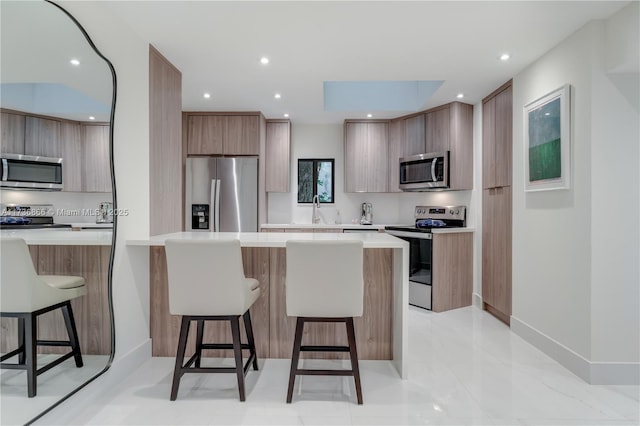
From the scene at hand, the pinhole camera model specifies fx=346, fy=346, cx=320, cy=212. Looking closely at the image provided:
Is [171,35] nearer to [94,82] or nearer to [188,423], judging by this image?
[94,82]

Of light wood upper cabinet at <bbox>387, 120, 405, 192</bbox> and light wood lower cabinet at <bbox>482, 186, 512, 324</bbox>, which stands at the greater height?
light wood upper cabinet at <bbox>387, 120, 405, 192</bbox>

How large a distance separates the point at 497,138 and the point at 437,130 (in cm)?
80

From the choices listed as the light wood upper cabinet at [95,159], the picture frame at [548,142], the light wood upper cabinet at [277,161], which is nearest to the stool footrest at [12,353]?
the light wood upper cabinet at [95,159]

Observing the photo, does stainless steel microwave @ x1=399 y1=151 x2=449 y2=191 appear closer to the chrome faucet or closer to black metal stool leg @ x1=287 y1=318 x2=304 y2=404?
the chrome faucet

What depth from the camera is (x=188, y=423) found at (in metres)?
1.81

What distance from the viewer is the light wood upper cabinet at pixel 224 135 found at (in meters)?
4.44

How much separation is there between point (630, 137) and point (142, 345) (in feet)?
11.9

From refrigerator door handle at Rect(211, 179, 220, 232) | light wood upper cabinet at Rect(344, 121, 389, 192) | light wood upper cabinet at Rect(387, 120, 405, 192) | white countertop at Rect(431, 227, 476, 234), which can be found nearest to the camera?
white countertop at Rect(431, 227, 476, 234)

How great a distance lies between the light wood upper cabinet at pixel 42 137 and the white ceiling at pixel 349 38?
3.15ft

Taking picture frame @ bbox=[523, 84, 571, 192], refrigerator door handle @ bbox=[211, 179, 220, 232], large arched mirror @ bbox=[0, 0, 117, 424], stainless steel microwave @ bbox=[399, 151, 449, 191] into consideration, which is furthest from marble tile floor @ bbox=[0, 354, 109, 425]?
stainless steel microwave @ bbox=[399, 151, 449, 191]

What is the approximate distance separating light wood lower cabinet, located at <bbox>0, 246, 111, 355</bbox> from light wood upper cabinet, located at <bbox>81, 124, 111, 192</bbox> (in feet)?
1.20

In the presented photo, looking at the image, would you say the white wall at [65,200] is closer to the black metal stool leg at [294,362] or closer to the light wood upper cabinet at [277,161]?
the black metal stool leg at [294,362]

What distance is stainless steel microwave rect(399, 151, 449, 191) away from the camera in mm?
4098

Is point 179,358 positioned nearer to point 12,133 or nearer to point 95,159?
point 95,159
